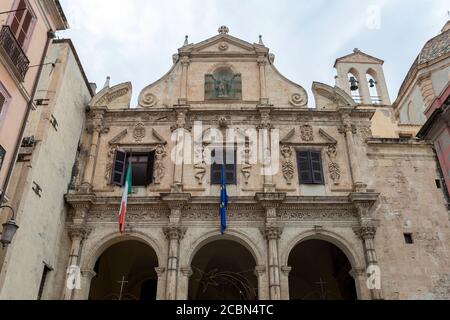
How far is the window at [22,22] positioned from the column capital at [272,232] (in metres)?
9.54

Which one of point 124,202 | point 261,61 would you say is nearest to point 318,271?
point 124,202

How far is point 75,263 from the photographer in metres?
14.9

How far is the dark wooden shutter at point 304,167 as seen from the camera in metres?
16.6

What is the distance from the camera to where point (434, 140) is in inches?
585

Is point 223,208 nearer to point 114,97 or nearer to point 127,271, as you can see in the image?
point 127,271

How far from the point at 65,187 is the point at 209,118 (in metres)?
6.21

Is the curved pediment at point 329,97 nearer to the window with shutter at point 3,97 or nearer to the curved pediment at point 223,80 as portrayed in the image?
the curved pediment at point 223,80

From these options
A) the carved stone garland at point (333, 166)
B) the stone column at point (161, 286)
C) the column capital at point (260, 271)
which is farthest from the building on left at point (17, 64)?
the carved stone garland at point (333, 166)

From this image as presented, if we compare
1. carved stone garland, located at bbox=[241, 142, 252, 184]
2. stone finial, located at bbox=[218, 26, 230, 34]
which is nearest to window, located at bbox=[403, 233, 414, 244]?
carved stone garland, located at bbox=[241, 142, 252, 184]

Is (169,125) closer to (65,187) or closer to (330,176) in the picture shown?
(65,187)
